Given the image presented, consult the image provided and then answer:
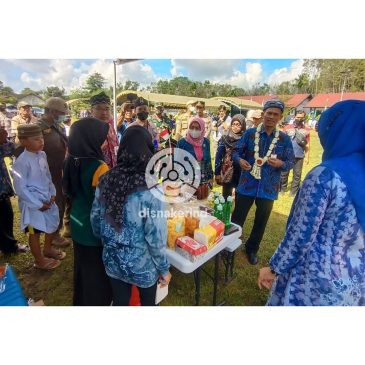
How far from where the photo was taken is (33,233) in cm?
244

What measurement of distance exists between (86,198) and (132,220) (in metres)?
0.52

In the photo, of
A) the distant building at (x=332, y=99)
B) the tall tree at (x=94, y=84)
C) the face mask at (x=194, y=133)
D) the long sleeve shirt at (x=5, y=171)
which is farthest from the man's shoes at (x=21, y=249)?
the distant building at (x=332, y=99)

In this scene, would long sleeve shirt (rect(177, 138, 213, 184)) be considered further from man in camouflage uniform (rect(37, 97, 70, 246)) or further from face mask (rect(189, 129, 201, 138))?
man in camouflage uniform (rect(37, 97, 70, 246))

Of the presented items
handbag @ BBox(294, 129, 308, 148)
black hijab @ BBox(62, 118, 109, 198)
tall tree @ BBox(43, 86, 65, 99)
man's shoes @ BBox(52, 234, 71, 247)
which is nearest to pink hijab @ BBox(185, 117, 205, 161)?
tall tree @ BBox(43, 86, 65, 99)

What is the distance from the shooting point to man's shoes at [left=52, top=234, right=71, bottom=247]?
3094 mm

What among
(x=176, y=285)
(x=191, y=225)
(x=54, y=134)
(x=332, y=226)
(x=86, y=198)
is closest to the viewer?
(x=332, y=226)

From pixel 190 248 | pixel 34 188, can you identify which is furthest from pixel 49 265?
pixel 190 248

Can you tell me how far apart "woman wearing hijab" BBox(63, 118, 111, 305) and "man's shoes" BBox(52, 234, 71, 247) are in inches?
55.3

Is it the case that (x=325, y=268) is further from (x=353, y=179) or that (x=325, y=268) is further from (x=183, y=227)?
(x=183, y=227)

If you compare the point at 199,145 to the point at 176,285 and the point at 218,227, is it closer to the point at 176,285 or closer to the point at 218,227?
the point at 218,227

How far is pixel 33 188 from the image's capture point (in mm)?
2336

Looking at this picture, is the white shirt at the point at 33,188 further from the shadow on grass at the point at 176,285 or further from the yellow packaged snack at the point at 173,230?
the yellow packaged snack at the point at 173,230

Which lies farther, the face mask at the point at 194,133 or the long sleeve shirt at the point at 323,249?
the face mask at the point at 194,133

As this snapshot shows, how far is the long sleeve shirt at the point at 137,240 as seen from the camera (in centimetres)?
131
